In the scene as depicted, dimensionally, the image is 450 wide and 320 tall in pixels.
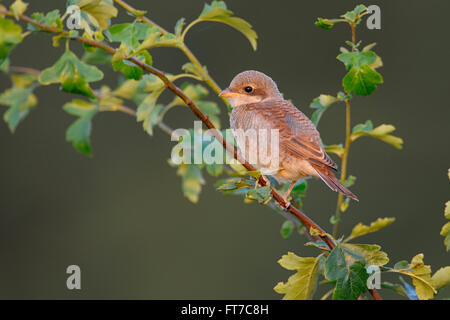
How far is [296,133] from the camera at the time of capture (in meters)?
2.66

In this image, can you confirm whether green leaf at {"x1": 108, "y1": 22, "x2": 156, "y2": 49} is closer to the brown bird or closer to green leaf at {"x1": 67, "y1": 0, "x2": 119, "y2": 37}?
green leaf at {"x1": 67, "y1": 0, "x2": 119, "y2": 37}

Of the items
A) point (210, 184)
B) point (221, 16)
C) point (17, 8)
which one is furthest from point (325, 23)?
point (210, 184)

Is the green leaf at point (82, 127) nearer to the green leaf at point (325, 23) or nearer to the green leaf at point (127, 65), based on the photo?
the green leaf at point (127, 65)

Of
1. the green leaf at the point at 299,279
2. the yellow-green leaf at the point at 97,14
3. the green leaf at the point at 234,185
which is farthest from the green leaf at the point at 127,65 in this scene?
the green leaf at the point at 299,279

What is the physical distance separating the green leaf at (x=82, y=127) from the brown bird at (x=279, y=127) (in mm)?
570

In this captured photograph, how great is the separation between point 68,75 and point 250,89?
3.29ft

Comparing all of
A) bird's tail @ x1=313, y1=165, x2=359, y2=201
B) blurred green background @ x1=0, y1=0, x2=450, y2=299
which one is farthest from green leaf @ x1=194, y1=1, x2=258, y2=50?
blurred green background @ x1=0, y1=0, x2=450, y2=299

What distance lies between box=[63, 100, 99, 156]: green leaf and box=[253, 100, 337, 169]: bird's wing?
0.72 metres

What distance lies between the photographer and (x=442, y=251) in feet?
21.1

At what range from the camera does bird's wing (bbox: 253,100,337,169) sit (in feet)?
8.63

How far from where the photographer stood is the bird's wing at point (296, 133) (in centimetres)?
263

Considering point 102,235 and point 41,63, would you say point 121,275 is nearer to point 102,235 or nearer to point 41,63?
point 102,235

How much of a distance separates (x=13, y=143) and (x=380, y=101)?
13.3ft

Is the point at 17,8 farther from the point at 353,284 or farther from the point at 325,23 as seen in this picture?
the point at 353,284
